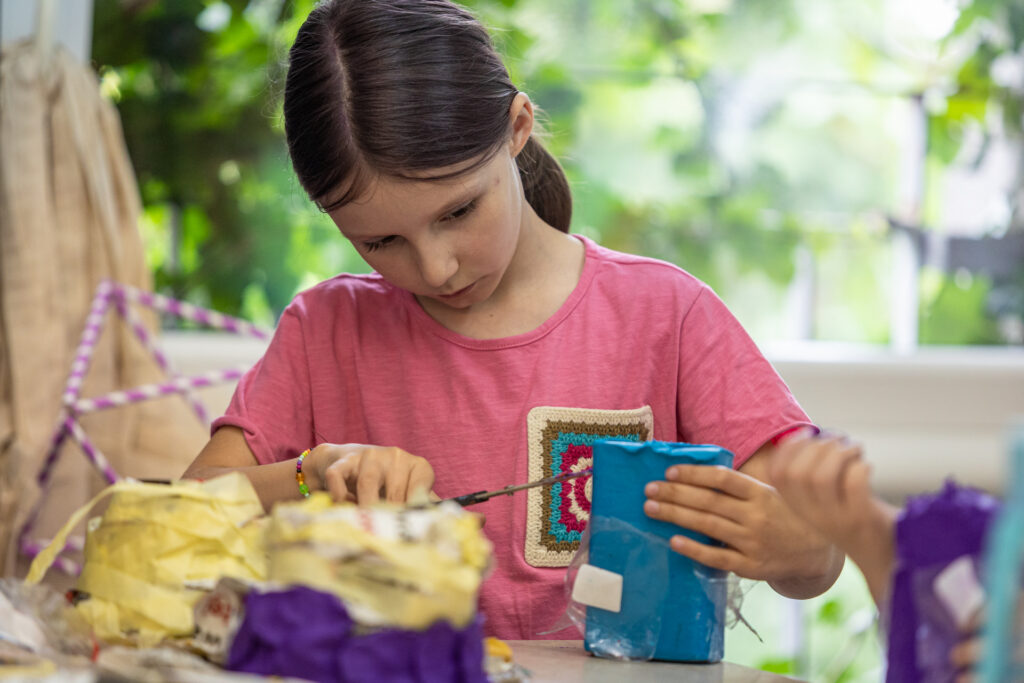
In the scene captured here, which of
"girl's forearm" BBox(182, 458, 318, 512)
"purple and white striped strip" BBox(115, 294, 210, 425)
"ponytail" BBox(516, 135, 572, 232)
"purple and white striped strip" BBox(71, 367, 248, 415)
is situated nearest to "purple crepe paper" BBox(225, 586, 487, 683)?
"girl's forearm" BBox(182, 458, 318, 512)

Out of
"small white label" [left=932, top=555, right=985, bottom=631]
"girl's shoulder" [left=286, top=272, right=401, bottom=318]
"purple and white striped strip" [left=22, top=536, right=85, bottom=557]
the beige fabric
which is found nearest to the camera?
"small white label" [left=932, top=555, right=985, bottom=631]

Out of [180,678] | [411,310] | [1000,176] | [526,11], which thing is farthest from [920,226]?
[180,678]

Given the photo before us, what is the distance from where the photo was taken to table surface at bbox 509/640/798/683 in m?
0.62

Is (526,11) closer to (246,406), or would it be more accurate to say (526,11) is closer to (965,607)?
(246,406)

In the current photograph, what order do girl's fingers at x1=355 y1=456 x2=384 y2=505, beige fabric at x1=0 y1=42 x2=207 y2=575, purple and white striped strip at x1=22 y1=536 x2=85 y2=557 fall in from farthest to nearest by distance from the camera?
beige fabric at x1=0 y1=42 x2=207 y2=575 < purple and white striped strip at x1=22 y1=536 x2=85 y2=557 < girl's fingers at x1=355 y1=456 x2=384 y2=505

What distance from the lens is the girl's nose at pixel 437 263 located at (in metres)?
0.87

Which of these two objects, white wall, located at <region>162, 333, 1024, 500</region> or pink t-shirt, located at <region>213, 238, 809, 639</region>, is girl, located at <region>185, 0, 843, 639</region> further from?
white wall, located at <region>162, 333, 1024, 500</region>

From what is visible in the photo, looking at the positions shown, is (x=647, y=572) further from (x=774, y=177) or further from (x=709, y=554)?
(x=774, y=177)

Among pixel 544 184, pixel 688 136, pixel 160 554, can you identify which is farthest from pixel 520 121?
pixel 688 136

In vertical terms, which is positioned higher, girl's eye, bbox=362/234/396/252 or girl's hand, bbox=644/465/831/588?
girl's eye, bbox=362/234/396/252

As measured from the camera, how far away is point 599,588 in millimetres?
687

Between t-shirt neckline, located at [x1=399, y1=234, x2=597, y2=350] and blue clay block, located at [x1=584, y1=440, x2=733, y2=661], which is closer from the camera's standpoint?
blue clay block, located at [x1=584, y1=440, x2=733, y2=661]

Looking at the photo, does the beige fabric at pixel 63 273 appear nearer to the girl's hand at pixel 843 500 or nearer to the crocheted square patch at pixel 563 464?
the crocheted square patch at pixel 563 464

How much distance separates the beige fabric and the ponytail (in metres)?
0.68
